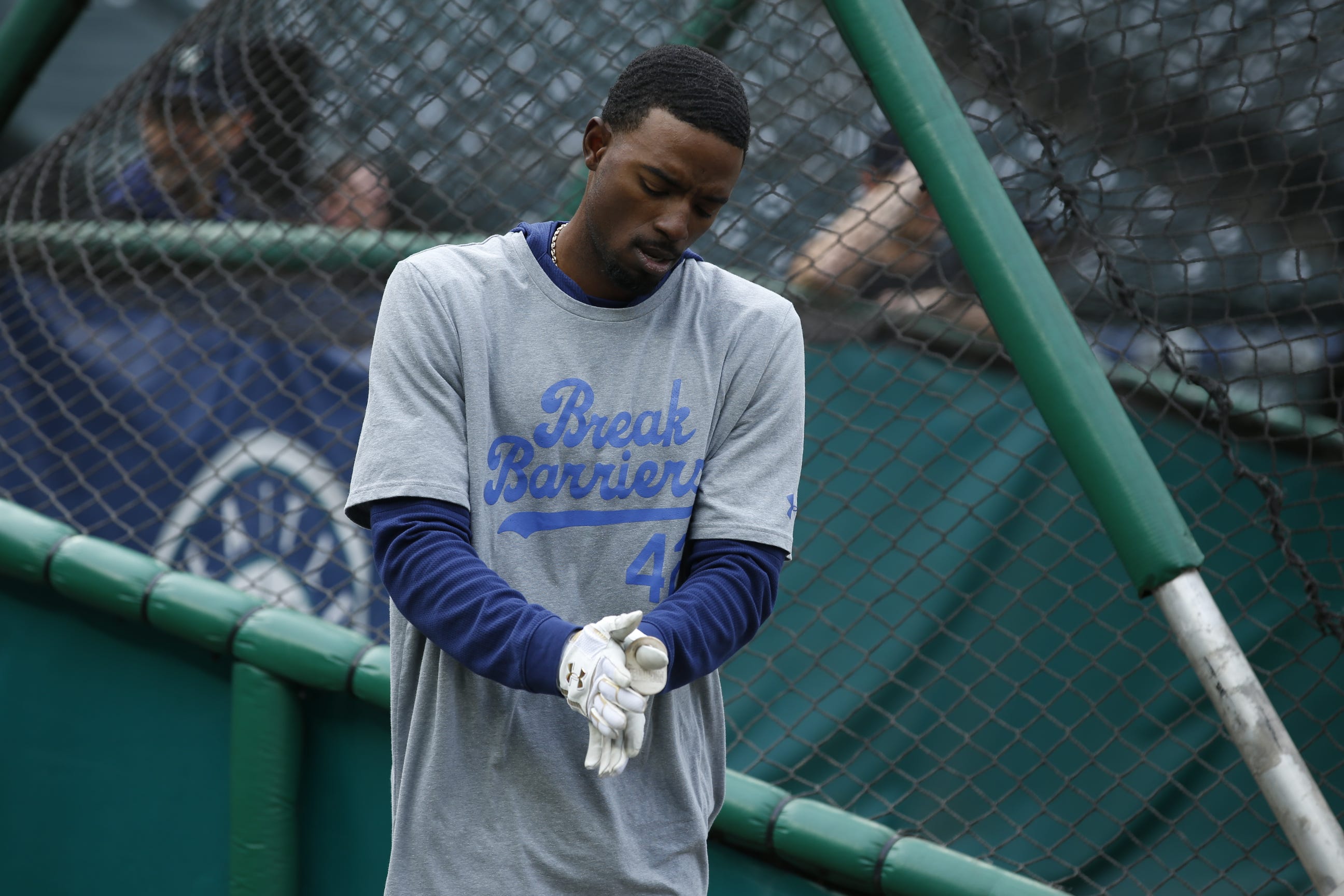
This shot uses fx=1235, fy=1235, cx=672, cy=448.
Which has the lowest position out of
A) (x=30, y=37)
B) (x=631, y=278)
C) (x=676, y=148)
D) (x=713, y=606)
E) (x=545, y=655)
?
(x=713, y=606)

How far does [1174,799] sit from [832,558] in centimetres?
77

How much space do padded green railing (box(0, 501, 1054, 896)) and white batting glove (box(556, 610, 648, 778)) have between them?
0.95 meters

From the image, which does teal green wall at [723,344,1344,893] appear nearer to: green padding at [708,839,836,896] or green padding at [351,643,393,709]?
green padding at [708,839,836,896]

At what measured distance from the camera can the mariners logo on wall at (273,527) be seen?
291 cm

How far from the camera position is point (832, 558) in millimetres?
2498

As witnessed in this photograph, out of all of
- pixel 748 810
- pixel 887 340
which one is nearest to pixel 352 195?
pixel 887 340

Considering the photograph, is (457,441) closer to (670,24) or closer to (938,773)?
(938,773)

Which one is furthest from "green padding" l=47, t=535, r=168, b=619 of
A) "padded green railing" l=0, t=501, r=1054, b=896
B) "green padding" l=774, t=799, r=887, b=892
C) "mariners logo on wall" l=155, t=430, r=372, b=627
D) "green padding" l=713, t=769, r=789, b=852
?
"green padding" l=774, t=799, r=887, b=892

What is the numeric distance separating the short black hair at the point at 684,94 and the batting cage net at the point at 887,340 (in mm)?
932

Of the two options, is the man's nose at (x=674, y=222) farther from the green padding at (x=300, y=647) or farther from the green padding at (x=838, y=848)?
the green padding at (x=300, y=647)

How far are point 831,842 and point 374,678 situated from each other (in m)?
0.83

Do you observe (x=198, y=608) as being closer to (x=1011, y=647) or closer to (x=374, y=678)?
(x=374, y=678)

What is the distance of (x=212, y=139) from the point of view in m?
2.98

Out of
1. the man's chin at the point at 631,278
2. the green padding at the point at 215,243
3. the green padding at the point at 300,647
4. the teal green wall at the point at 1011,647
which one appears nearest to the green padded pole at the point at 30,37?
the green padding at the point at 215,243
